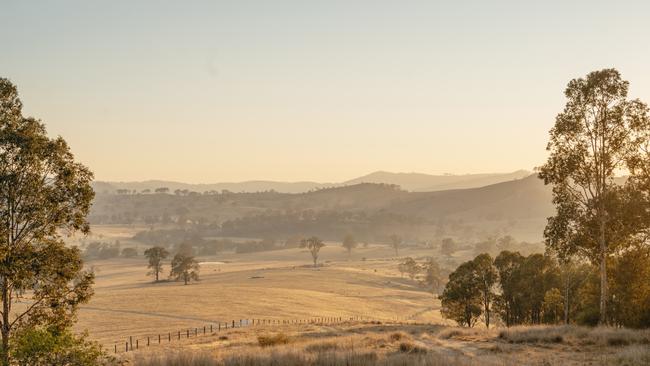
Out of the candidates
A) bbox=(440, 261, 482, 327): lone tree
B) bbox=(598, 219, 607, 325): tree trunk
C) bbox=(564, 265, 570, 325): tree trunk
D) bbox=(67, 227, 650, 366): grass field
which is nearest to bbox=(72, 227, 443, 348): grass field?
bbox=(67, 227, 650, 366): grass field

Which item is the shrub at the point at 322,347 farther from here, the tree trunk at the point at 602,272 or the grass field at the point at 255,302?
the grass field at the point at 255,302

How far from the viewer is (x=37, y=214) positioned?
25.6 m

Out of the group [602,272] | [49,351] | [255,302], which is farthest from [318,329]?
[255,302]

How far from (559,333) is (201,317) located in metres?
61.8

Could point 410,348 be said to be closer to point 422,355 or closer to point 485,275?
point 422,355

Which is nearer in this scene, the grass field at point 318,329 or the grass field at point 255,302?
the grass field at point 318,329

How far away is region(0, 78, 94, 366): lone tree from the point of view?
2506cm

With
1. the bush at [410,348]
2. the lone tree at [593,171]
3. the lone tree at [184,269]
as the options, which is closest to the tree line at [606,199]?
the lone tree at [593,171]

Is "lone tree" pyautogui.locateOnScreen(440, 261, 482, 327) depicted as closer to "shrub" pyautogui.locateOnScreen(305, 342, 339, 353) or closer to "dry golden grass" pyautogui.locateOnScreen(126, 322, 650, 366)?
"dry golden grass" pyautogui.locateOnScreen(126, 322, 650, 366)

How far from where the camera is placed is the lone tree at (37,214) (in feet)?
82.2

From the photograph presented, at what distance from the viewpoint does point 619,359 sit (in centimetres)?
2061

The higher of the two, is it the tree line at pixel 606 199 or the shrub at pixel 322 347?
the tree line at pixel 606 199

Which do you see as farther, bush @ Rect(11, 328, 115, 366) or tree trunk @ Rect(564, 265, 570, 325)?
tree trunk @ Rect(564, 265, 570, 325)

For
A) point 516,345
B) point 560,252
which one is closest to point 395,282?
point 560,252
